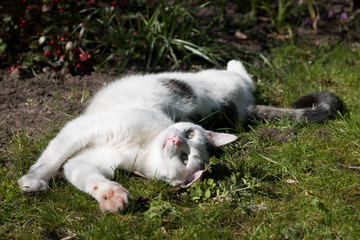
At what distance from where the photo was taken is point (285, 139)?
3.13m

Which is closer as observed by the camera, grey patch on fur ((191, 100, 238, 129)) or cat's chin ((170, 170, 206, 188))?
cat's chin ((170, 170, 206, 188))

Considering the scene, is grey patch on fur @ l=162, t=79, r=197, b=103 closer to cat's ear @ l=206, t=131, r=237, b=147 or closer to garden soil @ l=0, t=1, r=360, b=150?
cat's ear @ l=206, t=131, r=237, b=147

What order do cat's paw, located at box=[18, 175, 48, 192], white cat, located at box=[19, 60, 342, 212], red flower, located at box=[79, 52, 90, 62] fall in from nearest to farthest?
cat's paw, located at box=[18, 175, 48, 192] < white cat, located at box=[19, 60, 342, 212] < red flower, located at box=[79, 52, 90, 62]

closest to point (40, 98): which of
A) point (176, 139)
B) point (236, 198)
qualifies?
point (176, 139)

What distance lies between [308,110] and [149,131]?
154cm

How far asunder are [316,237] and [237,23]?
152 inches

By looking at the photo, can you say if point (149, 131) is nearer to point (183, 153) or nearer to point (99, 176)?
point (183, 153)

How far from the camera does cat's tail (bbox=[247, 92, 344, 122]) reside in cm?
339

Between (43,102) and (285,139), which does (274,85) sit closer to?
(285,139)

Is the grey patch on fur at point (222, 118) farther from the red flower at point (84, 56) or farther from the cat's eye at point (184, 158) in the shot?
the red flower at point (84, 56)

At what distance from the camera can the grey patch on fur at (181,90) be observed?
3326 mm

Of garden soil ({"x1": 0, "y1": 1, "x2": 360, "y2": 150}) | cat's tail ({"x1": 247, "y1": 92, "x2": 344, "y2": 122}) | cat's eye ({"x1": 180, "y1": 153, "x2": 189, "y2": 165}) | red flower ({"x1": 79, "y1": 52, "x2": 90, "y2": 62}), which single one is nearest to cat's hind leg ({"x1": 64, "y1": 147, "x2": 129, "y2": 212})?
cat's eye ({"x1": 180, "y1": 153, "x2": 189, "y2": 165})

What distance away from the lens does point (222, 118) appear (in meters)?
3.46

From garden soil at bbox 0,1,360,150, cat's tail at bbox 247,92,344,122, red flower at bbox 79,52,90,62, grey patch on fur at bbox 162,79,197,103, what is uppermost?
red flower at bbox 79,52,90,62
